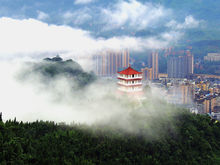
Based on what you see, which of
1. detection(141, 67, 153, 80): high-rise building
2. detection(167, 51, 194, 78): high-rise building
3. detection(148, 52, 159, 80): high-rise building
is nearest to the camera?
detection(141, 67, 153, 80): high-rise building

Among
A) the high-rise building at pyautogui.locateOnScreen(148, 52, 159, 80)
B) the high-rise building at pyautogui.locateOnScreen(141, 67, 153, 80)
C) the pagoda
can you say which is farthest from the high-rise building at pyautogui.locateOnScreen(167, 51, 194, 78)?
the pagoda

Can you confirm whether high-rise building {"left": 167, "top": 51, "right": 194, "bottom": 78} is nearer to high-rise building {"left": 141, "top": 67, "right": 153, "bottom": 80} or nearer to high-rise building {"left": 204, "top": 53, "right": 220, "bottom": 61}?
high-rise building {"left": 141, "top": 67, "right": 153, "bottom": 80}

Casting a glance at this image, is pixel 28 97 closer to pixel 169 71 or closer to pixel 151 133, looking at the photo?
pixel 151 133

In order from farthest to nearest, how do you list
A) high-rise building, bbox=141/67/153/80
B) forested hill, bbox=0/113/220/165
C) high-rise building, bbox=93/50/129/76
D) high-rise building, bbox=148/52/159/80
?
high-rise building, bbox=148/52/159/80 < high-rise building, bbox=141/67/153/80 < high-rise building, bbox=93/50/129/76 < forested hill, bbox=0/113/220/165

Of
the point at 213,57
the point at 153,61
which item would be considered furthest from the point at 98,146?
the point at 213,57

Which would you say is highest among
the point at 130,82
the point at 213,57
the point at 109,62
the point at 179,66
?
A: the point at 213,57

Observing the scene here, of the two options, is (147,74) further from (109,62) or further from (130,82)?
(130,82)

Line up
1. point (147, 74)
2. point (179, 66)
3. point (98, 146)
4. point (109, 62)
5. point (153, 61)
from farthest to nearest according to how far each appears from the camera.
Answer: point (179, 66) < point (153, 61) < point (147, 74) < point (109, 62) < point (98, 146)

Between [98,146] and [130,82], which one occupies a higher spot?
[130,82]
